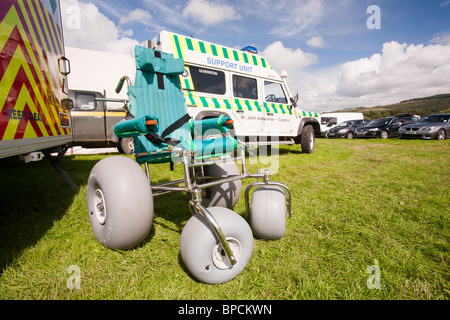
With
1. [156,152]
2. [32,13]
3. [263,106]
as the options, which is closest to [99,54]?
[263,106]

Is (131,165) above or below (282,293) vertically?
above

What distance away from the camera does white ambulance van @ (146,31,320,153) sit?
176 inches

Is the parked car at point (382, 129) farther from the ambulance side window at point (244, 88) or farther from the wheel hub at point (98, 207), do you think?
the wheel hub at point (98, 207)

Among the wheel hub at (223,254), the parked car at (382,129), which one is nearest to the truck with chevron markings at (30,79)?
the wheel hub at (223,254)

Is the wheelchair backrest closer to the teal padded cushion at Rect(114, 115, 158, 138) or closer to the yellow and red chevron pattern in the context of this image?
the teal padded cushion at Rect(114, 115, 158, 138)

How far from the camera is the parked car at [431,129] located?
10.5 metres

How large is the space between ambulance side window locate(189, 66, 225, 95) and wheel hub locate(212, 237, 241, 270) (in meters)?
3.69

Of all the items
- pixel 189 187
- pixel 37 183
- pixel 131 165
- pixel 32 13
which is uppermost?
pixel 32 13

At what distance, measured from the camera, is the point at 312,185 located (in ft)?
11.5

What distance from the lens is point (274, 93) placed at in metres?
6.10

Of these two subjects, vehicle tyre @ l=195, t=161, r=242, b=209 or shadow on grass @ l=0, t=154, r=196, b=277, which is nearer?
shadow on grass @ l=0, t=154, r=196, b=277

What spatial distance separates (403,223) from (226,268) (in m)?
1.84

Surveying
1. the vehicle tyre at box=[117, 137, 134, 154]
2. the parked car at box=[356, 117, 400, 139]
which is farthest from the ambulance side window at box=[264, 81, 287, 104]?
the parked car at box=[356, 117, 400, 139]
